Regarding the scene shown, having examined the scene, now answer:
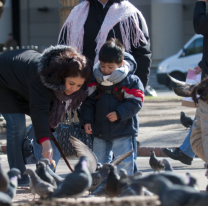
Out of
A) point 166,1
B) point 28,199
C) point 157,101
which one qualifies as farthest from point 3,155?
point 166,1

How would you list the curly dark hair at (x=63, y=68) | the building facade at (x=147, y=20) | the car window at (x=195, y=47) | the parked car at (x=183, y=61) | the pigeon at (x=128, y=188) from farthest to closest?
1. the building facade at (x=147, y=20)
2. the parked car at (x=183, y=61)
3. the car window at (x=195, y=47)
4. the curly dark hair at (x=63, y=68)
5. the pigeon at (x=128, y=188)

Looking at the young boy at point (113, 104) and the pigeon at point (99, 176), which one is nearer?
the pigeon at point (99, 176)

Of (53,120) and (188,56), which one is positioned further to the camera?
(188,56)

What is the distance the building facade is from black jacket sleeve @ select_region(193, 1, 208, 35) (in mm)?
16297

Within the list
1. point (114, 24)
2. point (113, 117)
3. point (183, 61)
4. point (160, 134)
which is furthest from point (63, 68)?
point (183, 61)

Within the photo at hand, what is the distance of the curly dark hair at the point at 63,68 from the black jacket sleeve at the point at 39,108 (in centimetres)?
15

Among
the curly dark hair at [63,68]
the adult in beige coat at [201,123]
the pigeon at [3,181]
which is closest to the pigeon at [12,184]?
the pigeon at [3,181]

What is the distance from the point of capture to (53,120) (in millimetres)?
4270

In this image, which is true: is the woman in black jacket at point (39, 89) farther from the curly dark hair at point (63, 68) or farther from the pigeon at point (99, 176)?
the pigeon at point (99, 176)

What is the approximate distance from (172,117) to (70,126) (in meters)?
5.59

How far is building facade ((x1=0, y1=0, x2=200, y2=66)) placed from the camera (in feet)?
70.2

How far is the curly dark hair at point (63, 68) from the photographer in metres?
3.75

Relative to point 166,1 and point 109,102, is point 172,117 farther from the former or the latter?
point 166,1

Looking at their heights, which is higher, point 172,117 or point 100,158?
point 100,158
